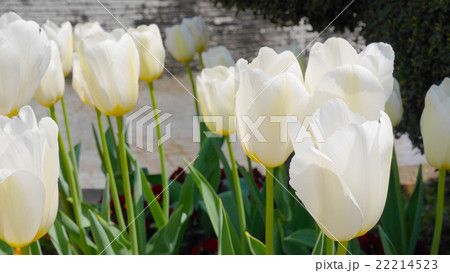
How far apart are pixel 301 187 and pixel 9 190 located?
288 millimetres

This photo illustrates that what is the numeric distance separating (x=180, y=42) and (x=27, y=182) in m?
1.33

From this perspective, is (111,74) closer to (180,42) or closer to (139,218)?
(139,218)

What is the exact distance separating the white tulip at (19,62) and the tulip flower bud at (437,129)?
23.0 inches

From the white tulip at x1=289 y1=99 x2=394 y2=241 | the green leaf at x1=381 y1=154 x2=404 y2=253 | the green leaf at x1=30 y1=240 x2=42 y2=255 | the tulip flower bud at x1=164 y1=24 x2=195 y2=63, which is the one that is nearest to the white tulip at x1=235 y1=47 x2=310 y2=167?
the white tulip at x1=289 y1=99 x2=394 y2=241

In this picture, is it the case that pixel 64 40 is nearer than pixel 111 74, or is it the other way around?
pixel 111 74

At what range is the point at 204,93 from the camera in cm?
118

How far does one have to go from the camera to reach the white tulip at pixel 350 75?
66 cm

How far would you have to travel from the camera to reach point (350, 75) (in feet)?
2.15

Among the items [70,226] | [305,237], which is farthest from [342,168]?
[70,226]

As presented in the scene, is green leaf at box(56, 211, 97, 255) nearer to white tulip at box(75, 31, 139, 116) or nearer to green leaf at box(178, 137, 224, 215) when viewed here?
green leaf at box(178, 137, 224, 215)

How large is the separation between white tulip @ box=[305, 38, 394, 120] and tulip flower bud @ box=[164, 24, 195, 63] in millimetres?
1154

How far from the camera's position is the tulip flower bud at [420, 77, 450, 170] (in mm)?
915

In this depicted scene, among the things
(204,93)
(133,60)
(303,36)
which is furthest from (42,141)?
(303,36)

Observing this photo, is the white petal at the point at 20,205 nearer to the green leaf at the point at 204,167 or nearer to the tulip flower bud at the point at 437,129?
the tulip flower bud at the point at 437,129
